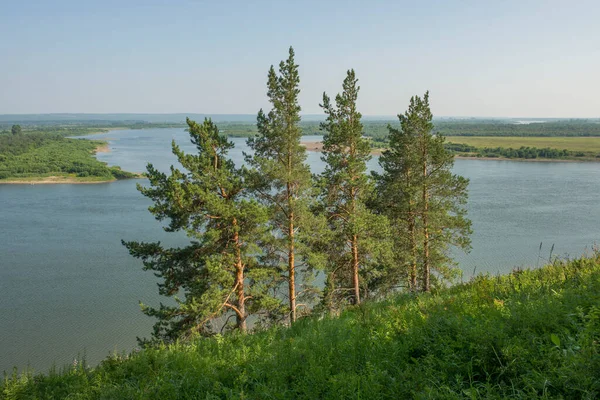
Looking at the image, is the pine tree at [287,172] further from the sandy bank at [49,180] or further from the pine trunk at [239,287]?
the sandy bank at [49,180]

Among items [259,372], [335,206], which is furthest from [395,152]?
[259,372]

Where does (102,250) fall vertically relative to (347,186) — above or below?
below

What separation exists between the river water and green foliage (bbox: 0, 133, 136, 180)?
9862mm

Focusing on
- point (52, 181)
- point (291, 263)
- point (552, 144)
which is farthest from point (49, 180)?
point (552, 144)

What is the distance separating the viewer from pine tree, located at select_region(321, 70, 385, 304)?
1124cm

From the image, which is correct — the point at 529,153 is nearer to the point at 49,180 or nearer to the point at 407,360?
the point at 49,180

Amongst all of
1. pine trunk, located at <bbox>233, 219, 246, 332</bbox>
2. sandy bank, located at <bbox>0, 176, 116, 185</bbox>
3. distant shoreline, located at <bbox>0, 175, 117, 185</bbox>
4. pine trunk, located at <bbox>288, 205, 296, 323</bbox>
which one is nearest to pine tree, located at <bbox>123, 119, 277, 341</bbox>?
pine trunk, located at <bbox>233, 219, 246, 332</bbox>

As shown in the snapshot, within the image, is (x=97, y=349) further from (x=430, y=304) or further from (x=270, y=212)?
(x=430, y=304)

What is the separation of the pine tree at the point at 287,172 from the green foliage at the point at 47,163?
44.9 meters

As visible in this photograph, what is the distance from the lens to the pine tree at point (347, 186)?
36.9 feet

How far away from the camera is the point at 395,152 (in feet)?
40.8

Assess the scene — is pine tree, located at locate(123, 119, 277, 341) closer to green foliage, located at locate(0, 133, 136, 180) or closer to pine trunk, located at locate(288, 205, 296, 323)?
pine trunk, located at locate(288, 205, 296, 323)

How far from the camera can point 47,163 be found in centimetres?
6062

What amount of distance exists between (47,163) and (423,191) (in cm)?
6308
